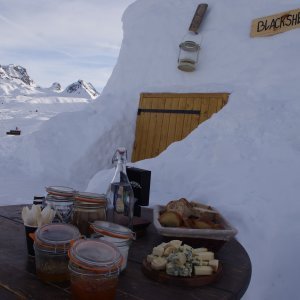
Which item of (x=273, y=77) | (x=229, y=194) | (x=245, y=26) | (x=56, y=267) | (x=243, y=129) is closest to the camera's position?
(x=56, y=267)

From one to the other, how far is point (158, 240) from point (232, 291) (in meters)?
0.51

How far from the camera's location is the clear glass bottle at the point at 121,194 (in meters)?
1.51

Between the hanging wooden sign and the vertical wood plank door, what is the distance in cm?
94

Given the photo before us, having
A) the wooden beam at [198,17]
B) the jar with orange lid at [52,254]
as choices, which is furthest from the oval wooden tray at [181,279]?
the wooden beam at [198,17]

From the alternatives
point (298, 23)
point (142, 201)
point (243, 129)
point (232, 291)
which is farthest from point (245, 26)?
point (232, 291)

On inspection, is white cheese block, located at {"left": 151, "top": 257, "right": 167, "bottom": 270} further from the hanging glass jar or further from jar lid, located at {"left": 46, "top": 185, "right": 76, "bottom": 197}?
the hanging glass jar

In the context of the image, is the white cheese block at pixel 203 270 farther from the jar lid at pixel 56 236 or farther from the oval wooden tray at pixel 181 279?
the jar lid at pixel 56 236

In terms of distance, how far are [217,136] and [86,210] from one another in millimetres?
2594

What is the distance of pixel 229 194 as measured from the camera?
274 cm

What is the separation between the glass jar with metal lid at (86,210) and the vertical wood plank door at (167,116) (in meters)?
3.62

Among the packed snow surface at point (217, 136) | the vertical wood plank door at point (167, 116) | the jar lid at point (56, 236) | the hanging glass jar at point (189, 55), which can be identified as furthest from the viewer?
the hanging glass jar at point (189, 55)

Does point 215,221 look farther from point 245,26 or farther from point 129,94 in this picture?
point 129,94

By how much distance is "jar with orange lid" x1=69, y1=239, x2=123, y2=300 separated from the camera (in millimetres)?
966

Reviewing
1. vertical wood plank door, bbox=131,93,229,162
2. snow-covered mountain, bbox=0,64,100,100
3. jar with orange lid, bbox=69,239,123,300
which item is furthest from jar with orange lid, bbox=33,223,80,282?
snow-covered mountain, bbox=0,64,100,100
